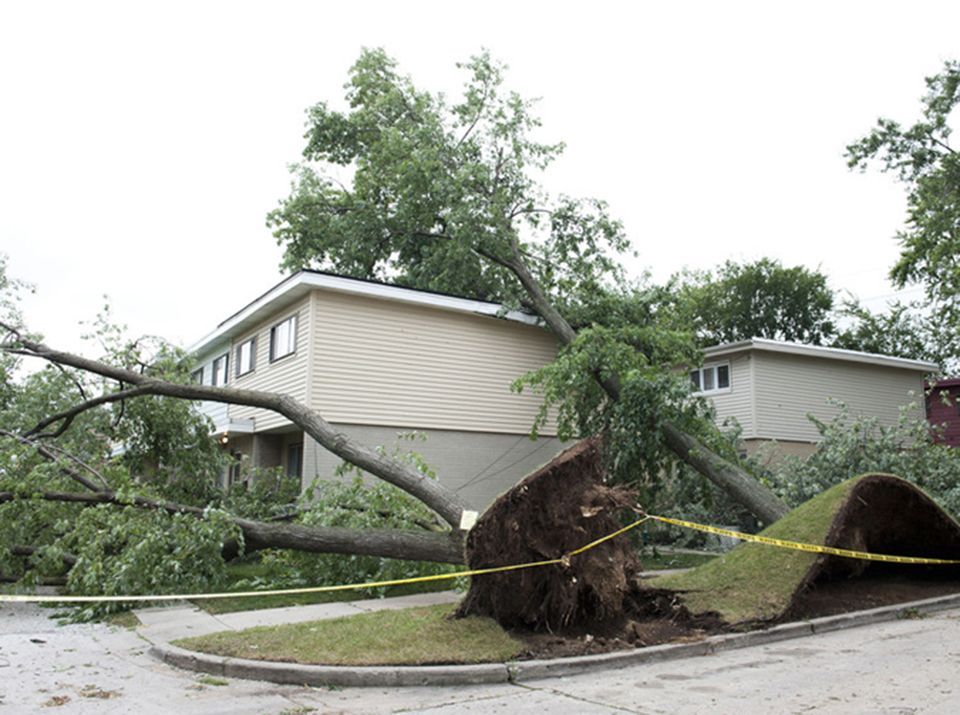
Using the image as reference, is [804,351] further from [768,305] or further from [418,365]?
[768,305]

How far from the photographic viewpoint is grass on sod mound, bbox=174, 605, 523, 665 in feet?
20.7

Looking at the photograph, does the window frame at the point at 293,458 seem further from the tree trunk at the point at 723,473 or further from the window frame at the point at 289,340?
the tree trunk at the point at 723,473

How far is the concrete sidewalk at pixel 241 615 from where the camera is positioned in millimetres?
8086

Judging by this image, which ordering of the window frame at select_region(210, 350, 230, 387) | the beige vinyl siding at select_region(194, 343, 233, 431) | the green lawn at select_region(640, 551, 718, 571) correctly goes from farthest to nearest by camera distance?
1. the window frame at select_region(210, 350, 230, 387)
2. the beige vinyl siding at select_region(194, 343, 233, 431)
3. the green lawn at select_region(640, 551, 718, 571)

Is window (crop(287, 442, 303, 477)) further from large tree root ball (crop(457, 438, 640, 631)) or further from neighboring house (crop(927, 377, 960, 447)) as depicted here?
neighboring house (crop(927, 377, 960, 447))

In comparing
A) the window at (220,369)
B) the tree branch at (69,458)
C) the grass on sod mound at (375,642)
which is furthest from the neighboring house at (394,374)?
the grass on sod mound at (375,642)

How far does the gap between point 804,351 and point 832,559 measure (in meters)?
13.2

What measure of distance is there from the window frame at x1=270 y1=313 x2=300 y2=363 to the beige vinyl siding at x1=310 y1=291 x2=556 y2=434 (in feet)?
2.99

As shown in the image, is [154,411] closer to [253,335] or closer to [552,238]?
[253,335]

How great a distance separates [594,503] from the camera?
7.44 meters

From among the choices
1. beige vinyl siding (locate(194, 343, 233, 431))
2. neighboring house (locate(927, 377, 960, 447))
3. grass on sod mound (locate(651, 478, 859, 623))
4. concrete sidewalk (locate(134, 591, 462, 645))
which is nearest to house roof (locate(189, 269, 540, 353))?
beige vinyl siding (locate(194, 343, 233, 431))

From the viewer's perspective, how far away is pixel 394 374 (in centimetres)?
1669

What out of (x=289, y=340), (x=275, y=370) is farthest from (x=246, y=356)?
(x=289, y=340)

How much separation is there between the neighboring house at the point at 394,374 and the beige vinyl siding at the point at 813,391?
585 centimetres
